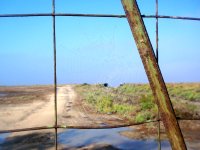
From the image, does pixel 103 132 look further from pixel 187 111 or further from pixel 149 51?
pixel 149 51

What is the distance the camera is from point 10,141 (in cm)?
1124

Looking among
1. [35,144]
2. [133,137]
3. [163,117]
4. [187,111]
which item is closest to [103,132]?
[133,137]

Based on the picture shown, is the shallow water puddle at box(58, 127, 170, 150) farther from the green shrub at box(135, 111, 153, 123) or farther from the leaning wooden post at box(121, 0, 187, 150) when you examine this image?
the leaning wooden post at box(121, 0, 187, 150)

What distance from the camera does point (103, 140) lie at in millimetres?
11617

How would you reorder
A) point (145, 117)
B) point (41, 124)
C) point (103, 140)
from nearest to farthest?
point (103, 140) → point (41, 124) → point (145, 117)

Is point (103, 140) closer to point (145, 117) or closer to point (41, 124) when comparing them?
point (41, 124)

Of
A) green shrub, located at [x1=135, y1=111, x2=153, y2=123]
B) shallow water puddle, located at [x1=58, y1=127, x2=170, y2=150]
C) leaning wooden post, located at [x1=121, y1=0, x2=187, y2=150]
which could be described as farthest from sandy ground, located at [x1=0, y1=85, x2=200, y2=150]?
leaning wooden post, located at [x1=121, y1=0, x2=187, y2=150]

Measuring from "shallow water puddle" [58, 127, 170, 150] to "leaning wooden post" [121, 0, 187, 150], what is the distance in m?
8.52

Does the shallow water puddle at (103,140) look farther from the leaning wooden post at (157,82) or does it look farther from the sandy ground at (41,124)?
the leaning wooden post at (157,82)

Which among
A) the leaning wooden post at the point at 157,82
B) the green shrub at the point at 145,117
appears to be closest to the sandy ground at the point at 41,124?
the green shrub at the point at 145,117

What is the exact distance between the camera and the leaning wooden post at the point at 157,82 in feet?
6.79

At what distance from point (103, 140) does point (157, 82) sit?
32.0 feet

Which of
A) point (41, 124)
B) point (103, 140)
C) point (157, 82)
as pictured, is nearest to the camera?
point (157, 82)

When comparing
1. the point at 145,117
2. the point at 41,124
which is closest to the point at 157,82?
the point at 41,124
